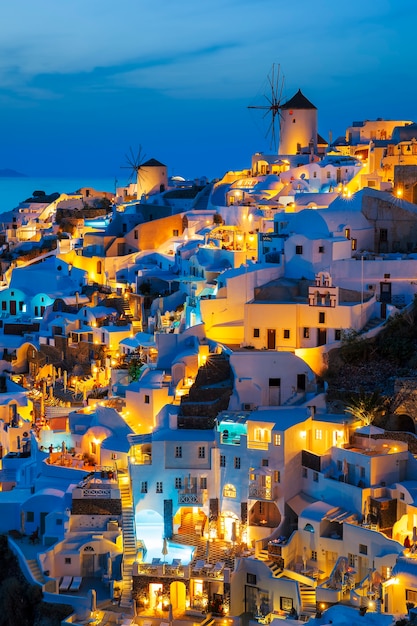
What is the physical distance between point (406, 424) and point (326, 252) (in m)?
5.90

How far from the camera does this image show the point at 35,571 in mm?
23688

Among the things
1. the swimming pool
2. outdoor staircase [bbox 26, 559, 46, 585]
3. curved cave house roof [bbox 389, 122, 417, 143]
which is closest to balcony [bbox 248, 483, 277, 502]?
the swimming pool

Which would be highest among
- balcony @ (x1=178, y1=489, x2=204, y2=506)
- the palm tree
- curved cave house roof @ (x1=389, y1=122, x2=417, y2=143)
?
curved cave house roof @ (x1=389, y1=122, x2=417, y2=143)

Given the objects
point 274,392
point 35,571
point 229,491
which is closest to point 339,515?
point 229,491

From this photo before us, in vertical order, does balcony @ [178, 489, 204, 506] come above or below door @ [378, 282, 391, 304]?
below

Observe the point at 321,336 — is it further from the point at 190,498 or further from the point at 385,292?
the point at 190,498

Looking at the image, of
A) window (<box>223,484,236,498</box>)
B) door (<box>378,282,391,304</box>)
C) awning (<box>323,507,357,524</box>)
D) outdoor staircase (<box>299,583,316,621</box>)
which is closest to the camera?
outdoor staircase (<box>299,583,316,621</box>)

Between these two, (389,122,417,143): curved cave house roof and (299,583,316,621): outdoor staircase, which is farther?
(389,122,417,143): curved cave house roof

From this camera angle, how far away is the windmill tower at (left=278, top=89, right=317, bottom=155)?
44.1m

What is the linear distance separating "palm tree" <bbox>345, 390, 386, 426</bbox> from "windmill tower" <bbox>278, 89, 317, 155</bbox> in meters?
20.9

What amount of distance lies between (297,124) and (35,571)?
25.0 meters

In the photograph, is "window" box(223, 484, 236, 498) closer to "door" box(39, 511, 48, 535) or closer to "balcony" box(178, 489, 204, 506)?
"balcony" box(178, 489, 204, 506)

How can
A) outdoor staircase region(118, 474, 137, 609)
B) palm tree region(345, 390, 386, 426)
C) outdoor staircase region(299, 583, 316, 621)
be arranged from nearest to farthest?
outdoor staircase region(299, 583, 316, 621) < outdoor staircase region(118, 474, 137, 609) < palm tree region(345, 390, 386, 426)

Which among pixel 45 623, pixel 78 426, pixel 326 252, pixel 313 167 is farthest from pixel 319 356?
pixel 313 167
